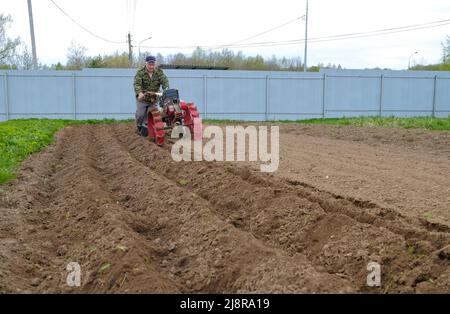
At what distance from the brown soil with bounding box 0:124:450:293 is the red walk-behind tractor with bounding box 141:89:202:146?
7.84 ft

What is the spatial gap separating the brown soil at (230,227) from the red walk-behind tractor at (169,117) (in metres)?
2.39

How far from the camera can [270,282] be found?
3.58 meters

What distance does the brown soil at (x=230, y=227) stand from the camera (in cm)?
379

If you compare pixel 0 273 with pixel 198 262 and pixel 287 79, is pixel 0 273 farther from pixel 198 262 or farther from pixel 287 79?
pixel 287 79

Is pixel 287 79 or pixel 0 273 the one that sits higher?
pixel 287 79

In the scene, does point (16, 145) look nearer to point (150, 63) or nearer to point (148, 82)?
point (148, 82)

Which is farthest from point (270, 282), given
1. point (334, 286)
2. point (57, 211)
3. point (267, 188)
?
point (57, 211)

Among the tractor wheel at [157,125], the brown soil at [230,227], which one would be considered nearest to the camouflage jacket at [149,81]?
the tractor wheel at [157,125]

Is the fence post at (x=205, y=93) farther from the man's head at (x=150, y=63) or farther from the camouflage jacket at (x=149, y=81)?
the man's head at (x=150, y=63)

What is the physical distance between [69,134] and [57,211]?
10.5m

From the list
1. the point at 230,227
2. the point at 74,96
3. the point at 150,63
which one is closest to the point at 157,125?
the point at 150,63

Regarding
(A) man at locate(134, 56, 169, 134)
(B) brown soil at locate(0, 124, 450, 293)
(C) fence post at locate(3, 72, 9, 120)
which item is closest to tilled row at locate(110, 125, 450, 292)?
(B) brown soil at locate(0, 124, 450, 293)

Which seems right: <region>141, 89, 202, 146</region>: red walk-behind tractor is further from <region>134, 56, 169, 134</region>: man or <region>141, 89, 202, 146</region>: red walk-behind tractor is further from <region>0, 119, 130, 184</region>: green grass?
<region>0, 119, 130, 184</region>: green grass

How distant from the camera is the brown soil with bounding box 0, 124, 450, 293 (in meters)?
3.79
